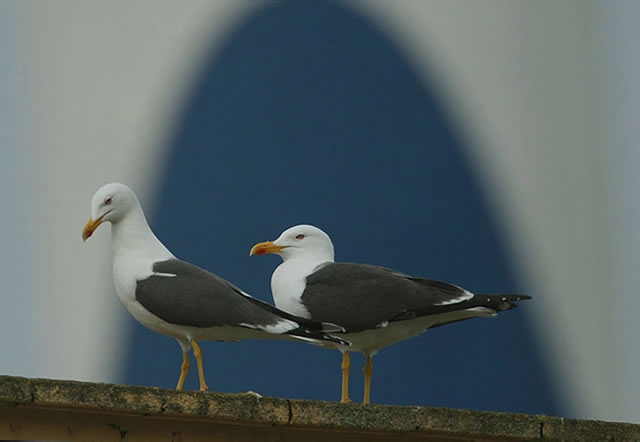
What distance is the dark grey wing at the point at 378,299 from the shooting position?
5.24m

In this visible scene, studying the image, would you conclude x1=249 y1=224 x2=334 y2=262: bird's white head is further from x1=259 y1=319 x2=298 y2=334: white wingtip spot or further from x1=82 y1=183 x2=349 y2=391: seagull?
x1=259 y1=319 x2=298 y2=334: white wingtip spot

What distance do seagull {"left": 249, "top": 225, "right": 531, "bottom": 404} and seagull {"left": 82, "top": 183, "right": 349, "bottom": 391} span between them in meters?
0.28

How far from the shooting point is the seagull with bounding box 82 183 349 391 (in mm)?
4867

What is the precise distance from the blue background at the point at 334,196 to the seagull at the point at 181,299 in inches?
178

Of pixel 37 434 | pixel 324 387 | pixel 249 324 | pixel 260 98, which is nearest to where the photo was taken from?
pixel 37 434

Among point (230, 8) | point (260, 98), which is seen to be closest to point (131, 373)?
point (260, 98)

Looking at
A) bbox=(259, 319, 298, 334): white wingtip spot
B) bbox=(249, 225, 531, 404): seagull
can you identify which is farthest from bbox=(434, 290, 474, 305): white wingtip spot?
bbox=(259, 319, 298, 334): white wingtip spot

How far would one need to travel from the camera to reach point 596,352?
1076 cm

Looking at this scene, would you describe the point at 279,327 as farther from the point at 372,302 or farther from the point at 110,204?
the point at 110,204

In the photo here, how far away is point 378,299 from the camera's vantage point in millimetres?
5293

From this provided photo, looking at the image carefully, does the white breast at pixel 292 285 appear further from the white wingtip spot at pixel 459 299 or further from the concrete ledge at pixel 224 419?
the concrete ledge at pixel 224 419

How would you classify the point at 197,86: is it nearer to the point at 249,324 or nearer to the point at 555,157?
the point at 555,157

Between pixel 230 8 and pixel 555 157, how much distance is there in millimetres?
2779

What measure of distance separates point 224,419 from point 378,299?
1546 millimetres
